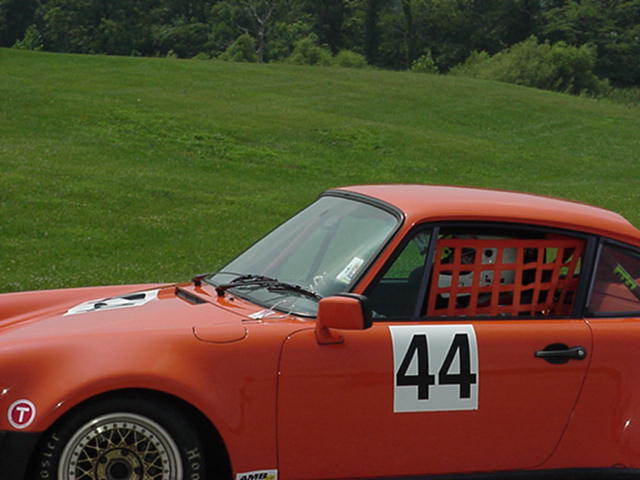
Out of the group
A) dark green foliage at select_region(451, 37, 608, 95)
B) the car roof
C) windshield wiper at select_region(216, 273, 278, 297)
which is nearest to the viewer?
the car roof

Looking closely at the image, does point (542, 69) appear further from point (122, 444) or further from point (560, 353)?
point (122, 444)

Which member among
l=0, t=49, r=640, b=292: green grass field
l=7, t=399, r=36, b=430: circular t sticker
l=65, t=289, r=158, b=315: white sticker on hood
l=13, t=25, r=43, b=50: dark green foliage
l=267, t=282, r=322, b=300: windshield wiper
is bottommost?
l=13, t=25, r=43, b=50: dark green foliage

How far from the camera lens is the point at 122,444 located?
4133mm

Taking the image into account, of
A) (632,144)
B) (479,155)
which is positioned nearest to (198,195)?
(479,155)

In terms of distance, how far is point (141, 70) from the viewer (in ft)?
150

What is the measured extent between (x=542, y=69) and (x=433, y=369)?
214 feet

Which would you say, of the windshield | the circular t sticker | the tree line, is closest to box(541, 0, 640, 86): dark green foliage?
the tree line

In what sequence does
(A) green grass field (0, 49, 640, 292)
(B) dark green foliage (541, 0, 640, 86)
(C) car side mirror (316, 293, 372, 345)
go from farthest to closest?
(B) dark green foliage (541, 0, 640, 86) < (A) green grass field (0, 49, 640, 292) < (C) car side mirror (316, 293, 372, 345)

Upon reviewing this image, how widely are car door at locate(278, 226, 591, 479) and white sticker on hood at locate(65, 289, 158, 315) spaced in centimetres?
96

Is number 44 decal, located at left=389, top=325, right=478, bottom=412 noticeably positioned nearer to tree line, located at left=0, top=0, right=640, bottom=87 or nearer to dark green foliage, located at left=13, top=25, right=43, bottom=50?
tree line, located at left=0, top=0, right=640, bottom=87

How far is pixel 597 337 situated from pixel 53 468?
234 centimetres

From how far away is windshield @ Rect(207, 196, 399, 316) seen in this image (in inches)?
187

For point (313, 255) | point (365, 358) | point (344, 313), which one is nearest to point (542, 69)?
point (313, 255)

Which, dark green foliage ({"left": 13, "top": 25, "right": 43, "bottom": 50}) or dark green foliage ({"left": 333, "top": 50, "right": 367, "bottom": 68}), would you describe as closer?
dark green foliage ({"left": 333, "top": 50, "right": 367, "bottom": 68})
